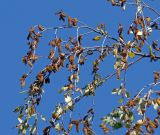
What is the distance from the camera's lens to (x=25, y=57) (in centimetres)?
834

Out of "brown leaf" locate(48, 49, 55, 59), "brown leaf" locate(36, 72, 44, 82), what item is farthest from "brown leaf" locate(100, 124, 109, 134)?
"brown leaf" locate(48, 49, 55, 59)

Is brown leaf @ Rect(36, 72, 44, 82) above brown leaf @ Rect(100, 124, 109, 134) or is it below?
above

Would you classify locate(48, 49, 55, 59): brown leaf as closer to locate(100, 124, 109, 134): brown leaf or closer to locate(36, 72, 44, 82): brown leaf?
locate(36, 72, 44, 82): brown leaf

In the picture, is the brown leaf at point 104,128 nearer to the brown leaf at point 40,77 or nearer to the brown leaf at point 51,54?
the brown leaf at point 40,77

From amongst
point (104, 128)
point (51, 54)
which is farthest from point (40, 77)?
point (104, 128)

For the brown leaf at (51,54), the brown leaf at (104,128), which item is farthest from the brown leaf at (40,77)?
the brown leaf at (104,128)

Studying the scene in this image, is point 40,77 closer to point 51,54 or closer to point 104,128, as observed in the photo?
point 51,54

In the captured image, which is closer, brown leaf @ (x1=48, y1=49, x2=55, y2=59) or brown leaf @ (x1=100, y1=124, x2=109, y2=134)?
brown leaf @ (x1=100, y1=124, x2=109, y2=134)

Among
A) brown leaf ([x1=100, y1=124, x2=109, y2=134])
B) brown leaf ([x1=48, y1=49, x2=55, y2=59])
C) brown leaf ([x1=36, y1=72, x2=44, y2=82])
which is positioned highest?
brown leaf ([x1=48, y1=49, x2=55, y2=59])

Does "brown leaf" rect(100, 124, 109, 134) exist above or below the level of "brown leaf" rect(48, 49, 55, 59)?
below

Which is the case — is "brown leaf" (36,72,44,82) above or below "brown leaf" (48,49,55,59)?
below

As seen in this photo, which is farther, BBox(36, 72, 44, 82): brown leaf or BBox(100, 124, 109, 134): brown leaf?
BBox(36, 72, 44, 82): brown leaf

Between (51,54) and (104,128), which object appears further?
(51,54)

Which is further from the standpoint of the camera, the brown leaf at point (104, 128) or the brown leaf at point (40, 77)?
the brown leaf at point (40, 77)
